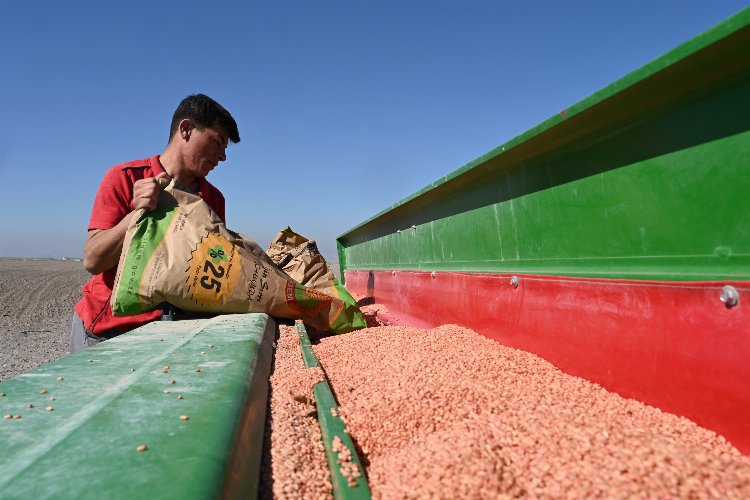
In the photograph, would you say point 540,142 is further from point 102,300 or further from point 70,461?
point 102,300

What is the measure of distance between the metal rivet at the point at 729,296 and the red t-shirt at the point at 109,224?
223 cm

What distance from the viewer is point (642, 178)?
4.25 feet

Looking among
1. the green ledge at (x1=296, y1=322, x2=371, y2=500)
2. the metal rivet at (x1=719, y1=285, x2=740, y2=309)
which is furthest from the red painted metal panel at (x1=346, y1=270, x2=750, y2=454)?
the green ledge at (x1=296, y1=322, x2=371, y2=500)

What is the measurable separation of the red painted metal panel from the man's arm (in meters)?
1.72

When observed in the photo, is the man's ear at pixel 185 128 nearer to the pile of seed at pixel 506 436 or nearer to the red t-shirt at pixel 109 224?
the red t-shirt at pixel 109 224

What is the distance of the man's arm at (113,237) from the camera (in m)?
2.05

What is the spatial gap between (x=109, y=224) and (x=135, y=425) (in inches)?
68.6

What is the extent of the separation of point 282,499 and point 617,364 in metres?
1.09

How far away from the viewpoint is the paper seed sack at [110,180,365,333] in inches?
78.5

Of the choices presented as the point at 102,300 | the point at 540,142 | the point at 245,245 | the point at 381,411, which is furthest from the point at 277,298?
the point at 540,142

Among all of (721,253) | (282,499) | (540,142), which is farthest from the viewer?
(540,142)

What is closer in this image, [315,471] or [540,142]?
[315,471]

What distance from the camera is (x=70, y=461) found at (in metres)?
0.67

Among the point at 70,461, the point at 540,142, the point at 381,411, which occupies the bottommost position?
→ the point at 381,411
